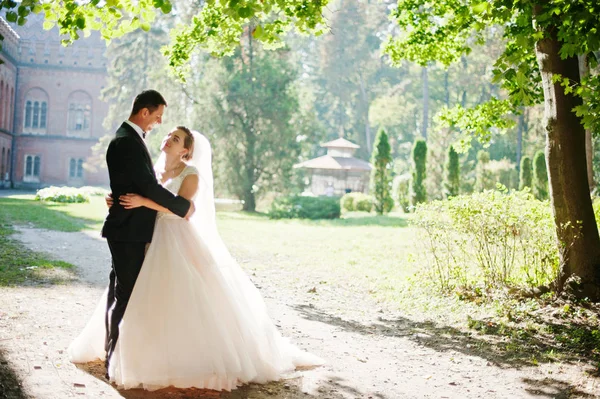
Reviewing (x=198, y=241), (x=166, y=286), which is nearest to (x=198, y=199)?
(x=198, y=241)

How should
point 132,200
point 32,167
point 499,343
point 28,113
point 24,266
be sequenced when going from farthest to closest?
point 28,113
point 32,167
point 24,266
point 499,343
point 132,200

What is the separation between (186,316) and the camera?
505 cm

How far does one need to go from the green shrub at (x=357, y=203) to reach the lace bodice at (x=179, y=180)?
3178 cm

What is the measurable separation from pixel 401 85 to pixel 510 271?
174 ft

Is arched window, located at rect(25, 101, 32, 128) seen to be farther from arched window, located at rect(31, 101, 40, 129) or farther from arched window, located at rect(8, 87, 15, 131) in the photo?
arched window, located at rect(8, 87, 15, 131)

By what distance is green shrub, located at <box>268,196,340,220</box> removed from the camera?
31.8 meters

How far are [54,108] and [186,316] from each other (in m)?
57.1

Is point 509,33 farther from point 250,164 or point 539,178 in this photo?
point 250,164

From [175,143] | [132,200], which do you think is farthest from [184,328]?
[175,143]

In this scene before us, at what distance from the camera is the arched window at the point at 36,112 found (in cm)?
5681

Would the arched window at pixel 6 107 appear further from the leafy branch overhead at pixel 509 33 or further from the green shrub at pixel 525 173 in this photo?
the leafy branch overhead at pixel 509 33

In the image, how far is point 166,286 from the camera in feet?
16.7

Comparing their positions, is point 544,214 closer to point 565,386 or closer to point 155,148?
point 565,386

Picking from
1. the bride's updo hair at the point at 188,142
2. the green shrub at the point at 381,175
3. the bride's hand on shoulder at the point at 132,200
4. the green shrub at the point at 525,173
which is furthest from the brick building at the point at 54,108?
the bride's hand on shoulder at the point at 132,200
